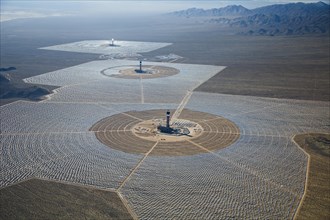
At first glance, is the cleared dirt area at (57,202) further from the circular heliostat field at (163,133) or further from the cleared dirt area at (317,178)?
the cleared dirt area at (317,178)

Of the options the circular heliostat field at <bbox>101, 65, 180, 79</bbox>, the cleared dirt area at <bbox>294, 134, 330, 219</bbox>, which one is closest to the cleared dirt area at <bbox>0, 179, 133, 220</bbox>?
the cleared dirt area at <bbox>294, 134, 330, 219</bbox>

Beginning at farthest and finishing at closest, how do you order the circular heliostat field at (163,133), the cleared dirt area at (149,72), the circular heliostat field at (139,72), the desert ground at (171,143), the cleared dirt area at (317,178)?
the circular heliostat field at (139,72) → the cleared dirt area at (149,72) → the circular heliostat field at (163,133) → the desert ground at (171,143) → the cleared dirt area at (317,178)

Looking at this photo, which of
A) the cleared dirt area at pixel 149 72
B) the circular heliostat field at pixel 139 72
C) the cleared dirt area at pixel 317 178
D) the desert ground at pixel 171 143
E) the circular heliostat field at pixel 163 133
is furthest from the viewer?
the circular heliostat field at pixel 139 72

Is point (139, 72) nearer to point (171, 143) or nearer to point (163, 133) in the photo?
point (163, 133)

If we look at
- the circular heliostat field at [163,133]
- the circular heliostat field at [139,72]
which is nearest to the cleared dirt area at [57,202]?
the circular heliostat field at [163,133]

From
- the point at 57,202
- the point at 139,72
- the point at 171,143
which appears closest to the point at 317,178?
the point at 171,143

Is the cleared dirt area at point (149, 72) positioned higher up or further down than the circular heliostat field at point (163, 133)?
higher up

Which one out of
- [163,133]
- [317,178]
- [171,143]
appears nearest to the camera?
[317,178]
